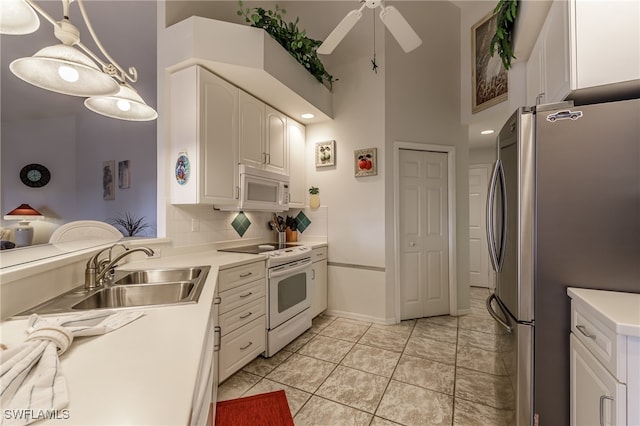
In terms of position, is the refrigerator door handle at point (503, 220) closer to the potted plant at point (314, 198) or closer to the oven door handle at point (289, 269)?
the oven door handle at point (289, 269)

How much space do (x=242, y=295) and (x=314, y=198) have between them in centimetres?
169

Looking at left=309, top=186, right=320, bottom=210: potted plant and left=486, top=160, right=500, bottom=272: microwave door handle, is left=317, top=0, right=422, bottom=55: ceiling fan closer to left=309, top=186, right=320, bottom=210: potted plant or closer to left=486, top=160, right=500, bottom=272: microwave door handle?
left=486, top=160, right=500, bottom=272: microwave door handle

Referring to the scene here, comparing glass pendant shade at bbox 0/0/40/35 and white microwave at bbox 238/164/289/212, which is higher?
glass pendant shade at bbox 0/0/40/35

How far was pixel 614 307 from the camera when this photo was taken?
38.1 inches

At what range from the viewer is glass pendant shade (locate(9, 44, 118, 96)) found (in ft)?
3.24

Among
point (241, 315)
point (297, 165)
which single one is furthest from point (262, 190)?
point (241, 315)

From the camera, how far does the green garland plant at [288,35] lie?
224cm

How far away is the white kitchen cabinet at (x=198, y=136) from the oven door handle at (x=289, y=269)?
764mm

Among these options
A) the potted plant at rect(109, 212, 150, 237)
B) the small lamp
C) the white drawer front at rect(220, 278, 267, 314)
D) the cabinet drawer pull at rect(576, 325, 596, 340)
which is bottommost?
the white drawer front at rect(220, 278, 267, 314)

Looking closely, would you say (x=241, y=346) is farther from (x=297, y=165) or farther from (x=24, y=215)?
(x=24, y=215)

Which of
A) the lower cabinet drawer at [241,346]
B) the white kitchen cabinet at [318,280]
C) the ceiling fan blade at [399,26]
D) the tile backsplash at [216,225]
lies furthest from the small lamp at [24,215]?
the ceiling fan blade at [399,26]

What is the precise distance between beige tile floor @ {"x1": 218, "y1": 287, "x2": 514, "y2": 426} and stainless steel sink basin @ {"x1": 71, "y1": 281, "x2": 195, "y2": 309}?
3.10 feet

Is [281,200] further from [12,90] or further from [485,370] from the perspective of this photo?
[12,90]

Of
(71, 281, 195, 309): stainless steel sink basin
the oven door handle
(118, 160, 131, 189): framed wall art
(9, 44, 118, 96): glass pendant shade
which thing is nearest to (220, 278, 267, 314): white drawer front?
the oven door handle
